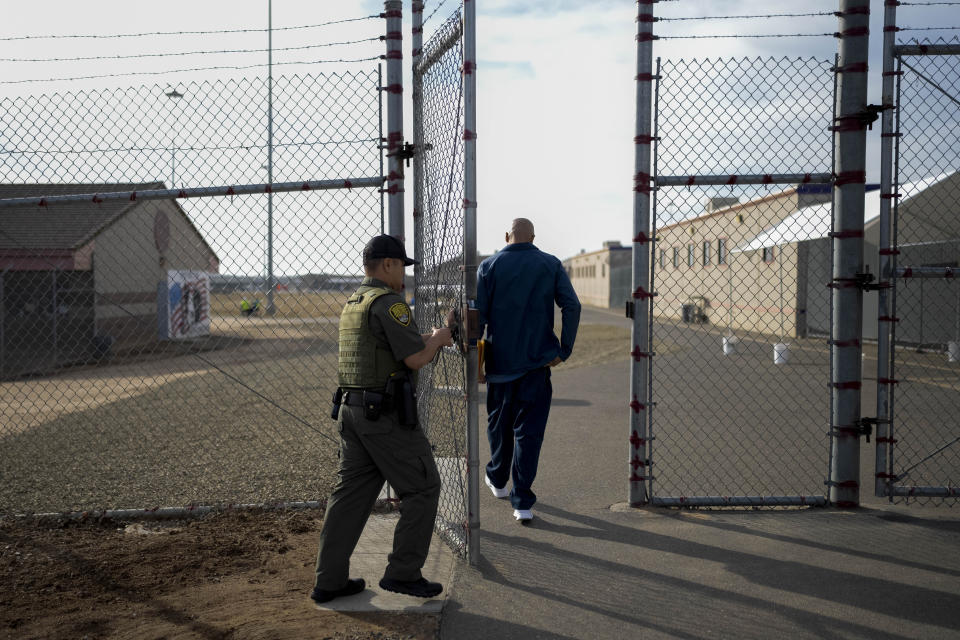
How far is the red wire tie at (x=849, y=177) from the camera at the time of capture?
5.29 meters

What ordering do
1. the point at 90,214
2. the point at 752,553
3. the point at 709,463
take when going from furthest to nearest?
the point at 90,214 < the point at 709,463 < the point at 752,553

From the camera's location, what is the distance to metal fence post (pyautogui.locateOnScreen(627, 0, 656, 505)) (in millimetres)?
5160

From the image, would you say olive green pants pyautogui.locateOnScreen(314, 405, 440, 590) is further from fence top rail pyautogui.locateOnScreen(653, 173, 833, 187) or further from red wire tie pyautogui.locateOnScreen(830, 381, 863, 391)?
red wire tie pyautogui.locateOnScreen(830, 381, 863, 391)

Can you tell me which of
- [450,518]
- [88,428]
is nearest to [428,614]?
[450,518]

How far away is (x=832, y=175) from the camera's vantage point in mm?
5363

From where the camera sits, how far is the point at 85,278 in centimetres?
1888

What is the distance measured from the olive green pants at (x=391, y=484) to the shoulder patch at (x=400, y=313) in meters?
0.47

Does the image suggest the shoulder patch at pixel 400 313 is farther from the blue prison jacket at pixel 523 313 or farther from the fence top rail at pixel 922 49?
the fence top rail at pixel 922 49

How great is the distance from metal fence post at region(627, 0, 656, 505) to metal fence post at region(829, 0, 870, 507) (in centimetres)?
139

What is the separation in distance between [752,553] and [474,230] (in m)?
2.61

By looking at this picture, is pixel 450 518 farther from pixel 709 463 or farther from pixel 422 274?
pixel 709 463

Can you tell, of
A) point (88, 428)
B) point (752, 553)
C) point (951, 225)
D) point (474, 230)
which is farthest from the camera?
point (951, 225)

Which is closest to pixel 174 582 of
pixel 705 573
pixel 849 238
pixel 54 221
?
pixel 705 573

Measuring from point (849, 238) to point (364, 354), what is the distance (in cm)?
367
